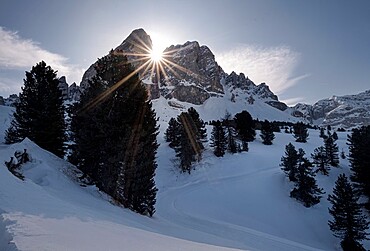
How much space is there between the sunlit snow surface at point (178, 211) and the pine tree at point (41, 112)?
333 cm

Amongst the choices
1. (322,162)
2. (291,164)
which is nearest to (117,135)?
(291,164)

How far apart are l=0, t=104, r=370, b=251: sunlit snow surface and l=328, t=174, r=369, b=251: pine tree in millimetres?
1705

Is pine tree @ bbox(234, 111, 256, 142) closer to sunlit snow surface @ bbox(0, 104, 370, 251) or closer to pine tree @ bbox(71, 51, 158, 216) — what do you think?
sunlit snow surface @ bbox(0, 104, 370, 251)

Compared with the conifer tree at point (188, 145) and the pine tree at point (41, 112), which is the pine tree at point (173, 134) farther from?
the pine tree at point (41, 112)

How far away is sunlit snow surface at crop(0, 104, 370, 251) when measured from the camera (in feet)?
16.1

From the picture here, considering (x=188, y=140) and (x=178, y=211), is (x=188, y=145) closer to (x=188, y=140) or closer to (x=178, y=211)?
(x=188, y=140)

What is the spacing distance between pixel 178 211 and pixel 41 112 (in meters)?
15.9

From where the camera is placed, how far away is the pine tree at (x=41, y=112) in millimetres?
20469

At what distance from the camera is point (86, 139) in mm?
15906

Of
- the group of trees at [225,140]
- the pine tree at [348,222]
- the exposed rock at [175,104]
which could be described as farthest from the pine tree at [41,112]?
the exposed rock at [175,104]

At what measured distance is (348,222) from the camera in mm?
24734

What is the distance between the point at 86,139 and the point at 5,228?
39.8 ft

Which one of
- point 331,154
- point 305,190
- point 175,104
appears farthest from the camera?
point 175,104

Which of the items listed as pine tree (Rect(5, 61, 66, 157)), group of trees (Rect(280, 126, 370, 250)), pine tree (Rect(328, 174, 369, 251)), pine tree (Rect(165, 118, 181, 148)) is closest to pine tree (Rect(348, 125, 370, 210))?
group of trees (Rect(280, 126, 370, 250))
